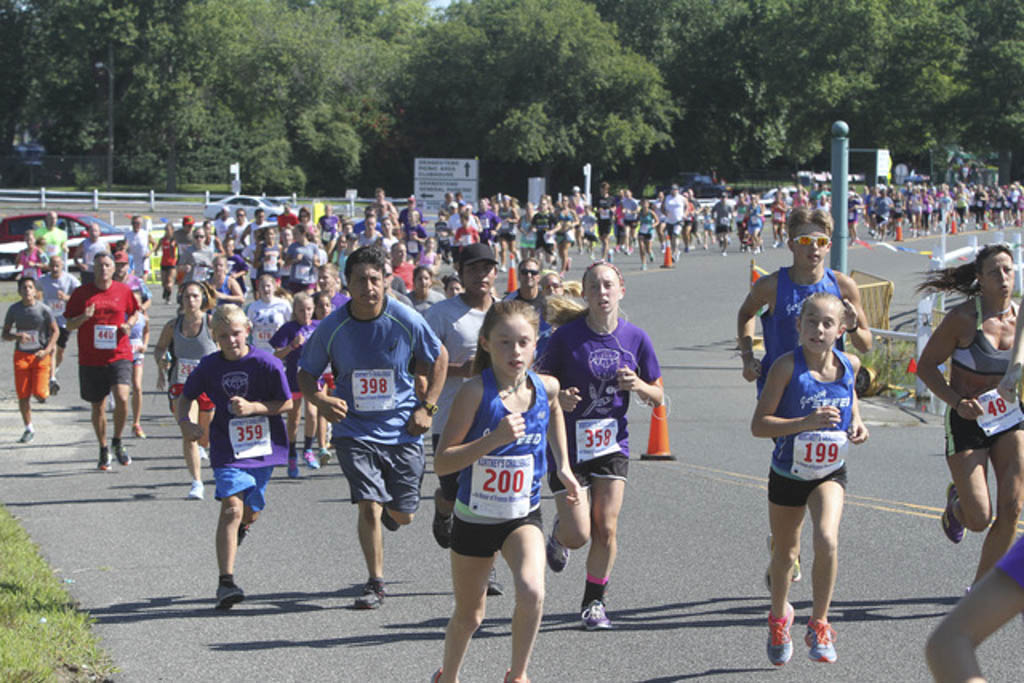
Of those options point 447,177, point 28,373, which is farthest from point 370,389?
point 447,177

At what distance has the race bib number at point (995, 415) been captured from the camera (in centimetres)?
648

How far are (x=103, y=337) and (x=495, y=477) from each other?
682cm

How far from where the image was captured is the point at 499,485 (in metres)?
5.27

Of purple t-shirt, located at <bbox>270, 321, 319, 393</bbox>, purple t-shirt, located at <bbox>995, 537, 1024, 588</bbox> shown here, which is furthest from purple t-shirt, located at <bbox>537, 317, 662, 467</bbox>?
purple t-shirt, located at <bbox>270, 321, 319, 393</bbox>

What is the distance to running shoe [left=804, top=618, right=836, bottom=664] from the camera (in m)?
5.75

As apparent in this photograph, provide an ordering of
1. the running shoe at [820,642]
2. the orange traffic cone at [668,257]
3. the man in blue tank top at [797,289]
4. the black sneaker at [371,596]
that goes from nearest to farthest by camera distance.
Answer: the running shoe at [820,642] < the man in blue tank top at [797,289] < the black sneaker at [371,596] < the orange traffic cone at [668,257]

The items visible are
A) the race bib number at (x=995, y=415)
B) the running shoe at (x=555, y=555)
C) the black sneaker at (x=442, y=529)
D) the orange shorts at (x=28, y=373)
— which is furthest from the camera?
the orange shorts at (x=28, y=373)

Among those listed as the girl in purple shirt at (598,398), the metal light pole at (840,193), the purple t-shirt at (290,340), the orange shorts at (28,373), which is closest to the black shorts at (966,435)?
the girl in purple shirt at (598,398)

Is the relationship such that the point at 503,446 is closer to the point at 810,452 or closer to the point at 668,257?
the point at 810,452

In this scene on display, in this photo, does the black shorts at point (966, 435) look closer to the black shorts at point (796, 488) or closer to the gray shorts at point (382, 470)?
the black shorts at point (796, 488)

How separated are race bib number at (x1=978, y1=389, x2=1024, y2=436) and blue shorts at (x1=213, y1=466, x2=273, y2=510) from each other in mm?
3887

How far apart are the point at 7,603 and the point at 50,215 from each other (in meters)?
20.0

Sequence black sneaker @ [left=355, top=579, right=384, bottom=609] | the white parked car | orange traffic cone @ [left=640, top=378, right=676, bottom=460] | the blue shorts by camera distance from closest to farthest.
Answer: black sneaker @ [left=355, top=579, right=384, bottom=609], the blue shorts, orange traffic cone @ [left=640, top=378, right=676, bottom=460], the white parked car

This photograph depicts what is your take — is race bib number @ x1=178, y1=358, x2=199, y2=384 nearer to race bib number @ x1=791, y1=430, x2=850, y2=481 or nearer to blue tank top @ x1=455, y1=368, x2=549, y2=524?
blue tank top @ x1=455, y1=368, x2=549, y2=524
